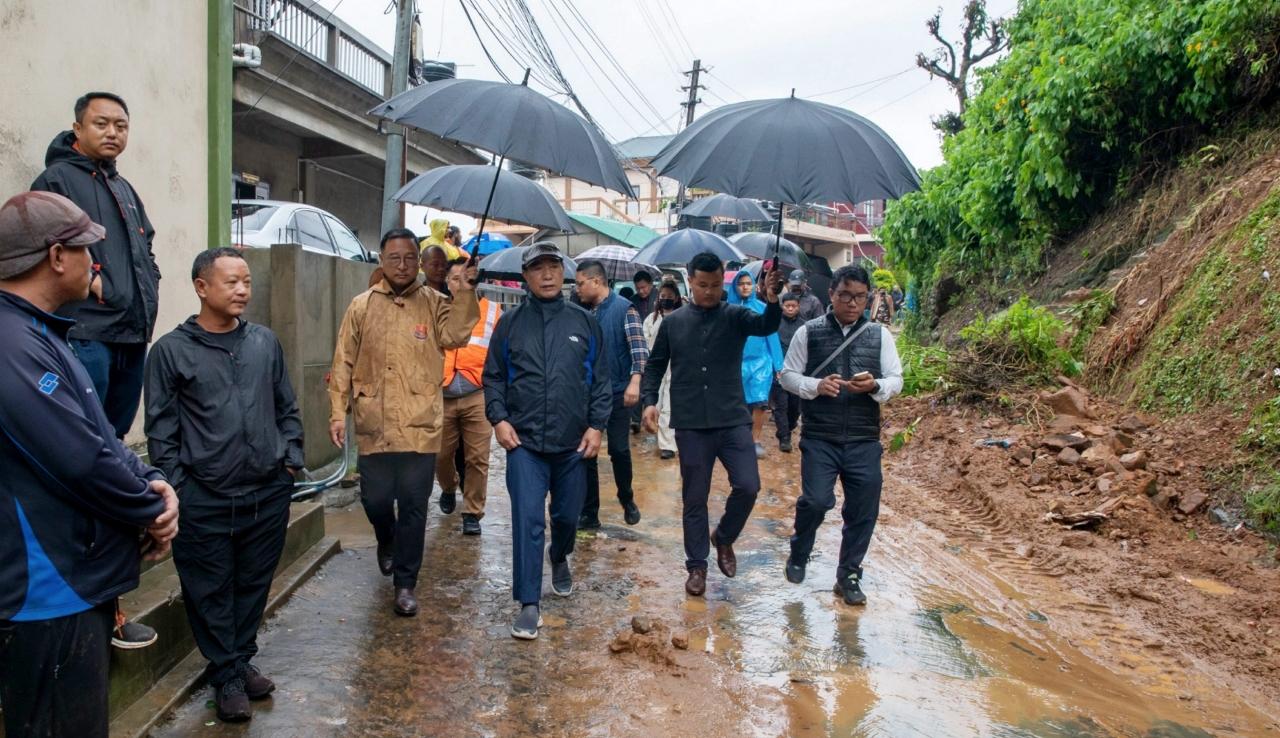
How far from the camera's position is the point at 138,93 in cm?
494

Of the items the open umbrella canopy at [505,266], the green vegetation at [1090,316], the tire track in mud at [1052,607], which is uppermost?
the open umbrella canopy at [505,266]

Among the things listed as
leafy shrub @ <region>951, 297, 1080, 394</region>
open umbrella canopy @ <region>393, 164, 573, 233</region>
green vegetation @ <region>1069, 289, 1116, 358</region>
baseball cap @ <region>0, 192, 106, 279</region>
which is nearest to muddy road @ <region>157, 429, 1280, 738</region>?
baseball cap @ <region>0, 192, 106, 279</region>

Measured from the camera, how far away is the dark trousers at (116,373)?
11.8 ft

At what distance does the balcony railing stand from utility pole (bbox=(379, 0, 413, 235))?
5.69 ft

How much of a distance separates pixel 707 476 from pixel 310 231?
697 cm

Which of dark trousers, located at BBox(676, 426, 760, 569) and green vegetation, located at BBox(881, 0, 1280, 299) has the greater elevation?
green vegetation, located at BBox(881, 0, 1280, 299)

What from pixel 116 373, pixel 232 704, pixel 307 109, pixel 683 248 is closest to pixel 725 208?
pixel 683 248

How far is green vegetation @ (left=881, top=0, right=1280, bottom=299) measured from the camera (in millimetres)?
9148

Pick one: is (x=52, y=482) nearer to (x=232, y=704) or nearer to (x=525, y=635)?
(x=232, y=704)

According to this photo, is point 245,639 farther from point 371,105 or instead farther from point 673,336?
point 371,105

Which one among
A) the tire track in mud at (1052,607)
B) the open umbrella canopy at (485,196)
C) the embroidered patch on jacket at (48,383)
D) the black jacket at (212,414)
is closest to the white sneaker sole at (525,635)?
the black jacket at (212,414)

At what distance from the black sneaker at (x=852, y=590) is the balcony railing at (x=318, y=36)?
1121cm

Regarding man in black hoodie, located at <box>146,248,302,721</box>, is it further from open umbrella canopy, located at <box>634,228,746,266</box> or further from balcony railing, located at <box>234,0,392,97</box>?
balcony railing, located at <box>234,0,392,97</box>

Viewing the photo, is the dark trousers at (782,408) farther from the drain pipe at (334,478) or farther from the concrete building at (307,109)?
the concrete building at (307,109)
